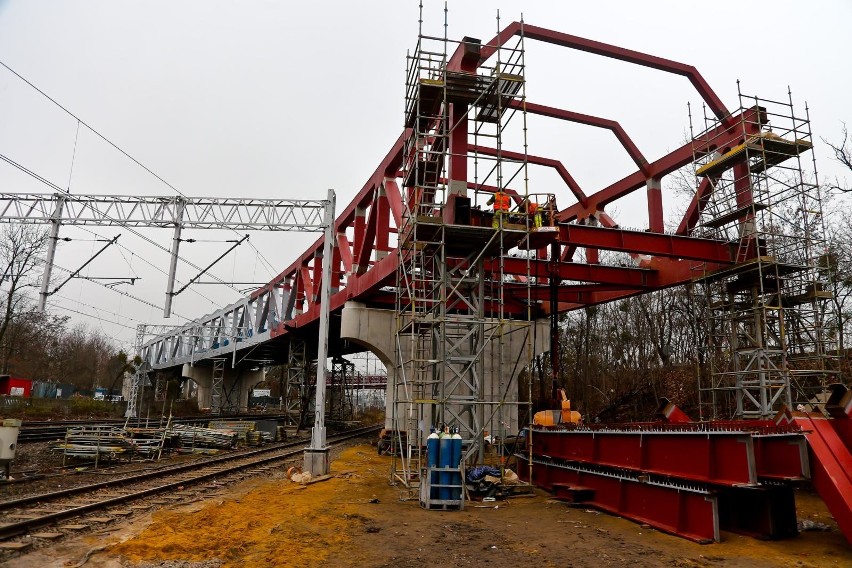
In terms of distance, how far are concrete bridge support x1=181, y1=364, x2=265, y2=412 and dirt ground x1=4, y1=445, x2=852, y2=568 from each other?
54822 mm

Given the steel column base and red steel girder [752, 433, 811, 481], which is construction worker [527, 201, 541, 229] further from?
the steel column base

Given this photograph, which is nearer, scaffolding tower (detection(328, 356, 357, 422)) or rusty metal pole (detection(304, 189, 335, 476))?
rusty metal pole (detection(304, 189, 335, 476))

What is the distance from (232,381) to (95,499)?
55.7 meters

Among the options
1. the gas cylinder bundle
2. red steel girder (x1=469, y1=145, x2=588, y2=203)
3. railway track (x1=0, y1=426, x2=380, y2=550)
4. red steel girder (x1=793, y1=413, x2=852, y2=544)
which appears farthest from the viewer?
red steel girder (x1=469, y1=145, x2=588, y2=203)

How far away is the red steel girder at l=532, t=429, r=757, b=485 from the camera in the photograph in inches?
354

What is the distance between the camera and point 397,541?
8953 millimetres

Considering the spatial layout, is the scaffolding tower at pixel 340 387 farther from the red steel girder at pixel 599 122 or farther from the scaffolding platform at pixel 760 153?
the scaffolding platform at pixel 760 153

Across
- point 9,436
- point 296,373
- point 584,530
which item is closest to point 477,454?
point 584,530

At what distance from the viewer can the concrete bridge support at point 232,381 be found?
210 ft

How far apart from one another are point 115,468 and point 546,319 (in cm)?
1762

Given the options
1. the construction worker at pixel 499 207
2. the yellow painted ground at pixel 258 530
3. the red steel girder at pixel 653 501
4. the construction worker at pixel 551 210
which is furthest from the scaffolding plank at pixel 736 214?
the yellow painted ground at pixel 258 530

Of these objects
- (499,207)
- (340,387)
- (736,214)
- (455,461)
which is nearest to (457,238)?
(499,207)

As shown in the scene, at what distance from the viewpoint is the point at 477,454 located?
47.8 ft

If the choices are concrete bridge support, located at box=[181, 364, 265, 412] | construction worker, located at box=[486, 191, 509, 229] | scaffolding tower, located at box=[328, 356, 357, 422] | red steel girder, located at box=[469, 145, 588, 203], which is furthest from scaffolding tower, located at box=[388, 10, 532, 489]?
concrete bridge support, located at box=[181, 364, 265, 412]
